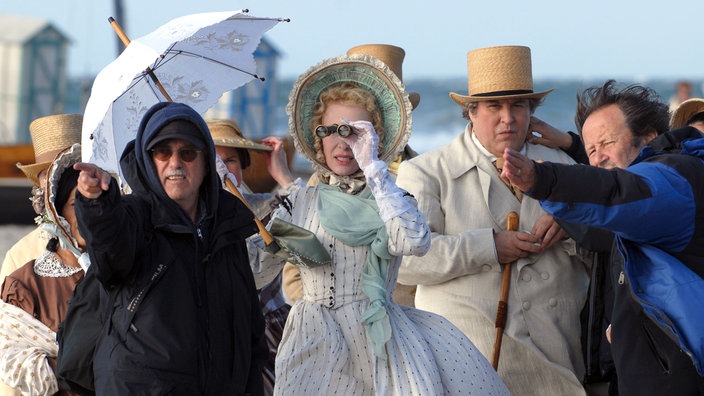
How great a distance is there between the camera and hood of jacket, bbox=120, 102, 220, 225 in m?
4.72

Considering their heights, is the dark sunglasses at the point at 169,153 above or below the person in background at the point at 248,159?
above

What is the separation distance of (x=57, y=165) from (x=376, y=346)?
1.54 meters

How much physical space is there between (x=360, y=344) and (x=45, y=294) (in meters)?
1.44

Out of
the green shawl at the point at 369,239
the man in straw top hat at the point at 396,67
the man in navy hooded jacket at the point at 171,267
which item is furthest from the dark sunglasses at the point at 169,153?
the man in straw top hat at the point at 396,67

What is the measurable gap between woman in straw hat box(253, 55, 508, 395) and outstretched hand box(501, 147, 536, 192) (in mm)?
1067

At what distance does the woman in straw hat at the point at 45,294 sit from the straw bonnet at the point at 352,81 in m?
0.99

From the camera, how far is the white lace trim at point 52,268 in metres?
5.91

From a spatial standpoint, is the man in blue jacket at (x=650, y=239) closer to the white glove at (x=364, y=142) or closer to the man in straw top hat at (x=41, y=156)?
the white glove at (x=364, y=142)

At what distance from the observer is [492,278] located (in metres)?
6.44

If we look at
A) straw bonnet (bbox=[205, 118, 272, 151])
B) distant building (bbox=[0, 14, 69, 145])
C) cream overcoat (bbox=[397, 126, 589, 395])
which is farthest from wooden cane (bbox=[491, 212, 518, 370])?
distant building (bbox=[0, 14, 69, 145])

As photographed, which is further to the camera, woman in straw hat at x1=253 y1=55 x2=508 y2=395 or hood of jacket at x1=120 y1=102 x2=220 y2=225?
woman in straw hat at x1=253 y1=55 x2=508 y2=395

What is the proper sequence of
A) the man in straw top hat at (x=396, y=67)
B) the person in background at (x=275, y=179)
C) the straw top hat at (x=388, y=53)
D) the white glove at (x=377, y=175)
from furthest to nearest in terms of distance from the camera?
1. the straw top hat at (x=388, y=53)
2. the man in straw top hat at (x=396, y=67)
3. the person in background at (x=275, y=179)
4. the white glove at (x=377, y=175)

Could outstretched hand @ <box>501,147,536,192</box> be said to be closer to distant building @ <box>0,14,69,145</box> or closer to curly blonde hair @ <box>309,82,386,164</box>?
curly blonde hair @ <box>309,82,386,164</box>

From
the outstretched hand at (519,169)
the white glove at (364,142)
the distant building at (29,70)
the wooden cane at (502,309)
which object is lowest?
the distant building at (29,70)
